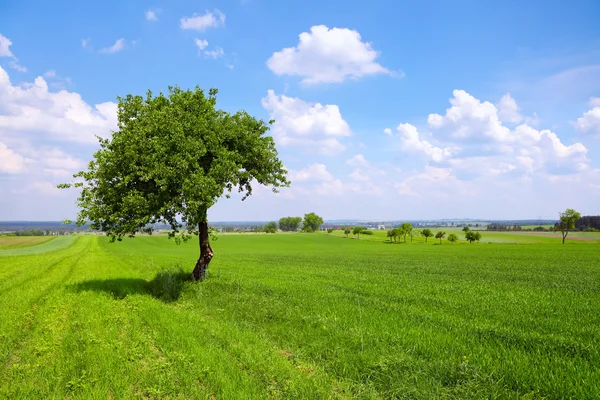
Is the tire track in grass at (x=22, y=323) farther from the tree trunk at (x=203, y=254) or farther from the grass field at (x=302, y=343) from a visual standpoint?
the tree trunk at (x=203, y=254)

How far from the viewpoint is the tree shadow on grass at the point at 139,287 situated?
19.2m

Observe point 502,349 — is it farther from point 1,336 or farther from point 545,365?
point 1,336

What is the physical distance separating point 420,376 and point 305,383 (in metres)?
2.91

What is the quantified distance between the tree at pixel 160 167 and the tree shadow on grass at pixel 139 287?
3278mm

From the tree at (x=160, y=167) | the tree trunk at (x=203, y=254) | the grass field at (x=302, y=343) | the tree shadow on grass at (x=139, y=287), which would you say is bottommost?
the tree shadow on grass at (x=139, y=287)

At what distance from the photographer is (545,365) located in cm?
861

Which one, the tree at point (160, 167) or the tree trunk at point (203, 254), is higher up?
the tree at point (160, 167)

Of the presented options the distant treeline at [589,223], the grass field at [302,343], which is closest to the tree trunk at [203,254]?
the grass field at [302,343]

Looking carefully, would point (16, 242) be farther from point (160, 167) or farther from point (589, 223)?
point (589, 223)

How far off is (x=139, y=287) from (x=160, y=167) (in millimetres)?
8461

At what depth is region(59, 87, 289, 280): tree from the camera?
18.1 meters

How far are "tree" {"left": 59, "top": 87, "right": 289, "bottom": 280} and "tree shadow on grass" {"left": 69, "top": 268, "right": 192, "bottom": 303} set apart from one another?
3.28 meters

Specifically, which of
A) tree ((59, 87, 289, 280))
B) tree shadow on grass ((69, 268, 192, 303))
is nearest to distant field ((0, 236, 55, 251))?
tree shadow on grass ((69, 268, 192, 303))

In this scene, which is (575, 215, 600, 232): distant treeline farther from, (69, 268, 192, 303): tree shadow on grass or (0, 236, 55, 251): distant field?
(0, 236, 55, 251): distant field
